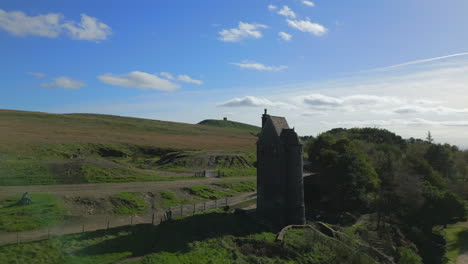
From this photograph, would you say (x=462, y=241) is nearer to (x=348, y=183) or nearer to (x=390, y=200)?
(x=390, y=200)

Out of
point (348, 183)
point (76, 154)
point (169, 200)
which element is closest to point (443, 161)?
point (348, 183)

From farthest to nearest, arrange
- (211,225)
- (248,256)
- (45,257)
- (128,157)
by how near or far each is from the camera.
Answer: (128,157) → (211,225) → (248,256) → (45,257)

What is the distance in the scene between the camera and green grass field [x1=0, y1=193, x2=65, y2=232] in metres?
23.5

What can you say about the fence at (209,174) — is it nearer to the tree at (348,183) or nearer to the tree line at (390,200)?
the tree line at (390,200)

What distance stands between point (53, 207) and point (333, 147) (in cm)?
4197

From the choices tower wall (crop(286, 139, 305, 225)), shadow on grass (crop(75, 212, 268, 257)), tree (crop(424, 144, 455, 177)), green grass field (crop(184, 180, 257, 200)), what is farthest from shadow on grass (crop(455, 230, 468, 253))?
shadow on grass (crop(75, 212, 268, 257))

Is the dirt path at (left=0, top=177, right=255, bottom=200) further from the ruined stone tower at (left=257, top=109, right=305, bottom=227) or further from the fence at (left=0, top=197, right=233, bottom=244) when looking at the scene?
the ruined stone tower at (left=257, top=109, right=305, bottom=227)

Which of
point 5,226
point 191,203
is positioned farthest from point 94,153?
point 5,226

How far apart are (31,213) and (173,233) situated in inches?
491

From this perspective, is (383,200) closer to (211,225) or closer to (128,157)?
(211,225)

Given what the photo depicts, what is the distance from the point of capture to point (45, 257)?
18.5 m

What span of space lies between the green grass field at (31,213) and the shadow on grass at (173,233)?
5594 millimetres

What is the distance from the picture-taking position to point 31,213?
2556cm

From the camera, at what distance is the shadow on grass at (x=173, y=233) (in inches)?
825
